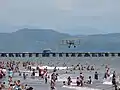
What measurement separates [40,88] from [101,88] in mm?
6069

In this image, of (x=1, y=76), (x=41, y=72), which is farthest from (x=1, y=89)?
(x=41, y=72)

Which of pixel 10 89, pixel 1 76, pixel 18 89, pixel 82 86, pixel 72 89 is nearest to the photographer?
pixel 18 89

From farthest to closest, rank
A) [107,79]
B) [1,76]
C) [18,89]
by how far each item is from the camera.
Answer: [107,79]
[1,76]
[18,89]

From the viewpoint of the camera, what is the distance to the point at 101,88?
46.2 meters

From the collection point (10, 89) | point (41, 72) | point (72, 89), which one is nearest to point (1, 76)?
point (41, 72)

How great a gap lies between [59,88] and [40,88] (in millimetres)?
1812

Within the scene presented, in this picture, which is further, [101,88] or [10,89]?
[101,88]

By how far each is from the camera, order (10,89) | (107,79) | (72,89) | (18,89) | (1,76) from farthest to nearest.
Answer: (107,79), (1,76), (72,89), (10,89), (18,89)

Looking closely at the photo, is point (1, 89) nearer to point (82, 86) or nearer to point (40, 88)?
point (40, 88)

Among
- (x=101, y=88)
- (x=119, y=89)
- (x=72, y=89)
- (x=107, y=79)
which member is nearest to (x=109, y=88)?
(x=101, y=88)

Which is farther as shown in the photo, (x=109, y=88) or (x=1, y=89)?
(x=109, y=88)

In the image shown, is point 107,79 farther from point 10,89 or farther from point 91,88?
point 10,89

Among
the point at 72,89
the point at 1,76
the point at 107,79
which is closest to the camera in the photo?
the point at 72,89

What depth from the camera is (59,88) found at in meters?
45.0
